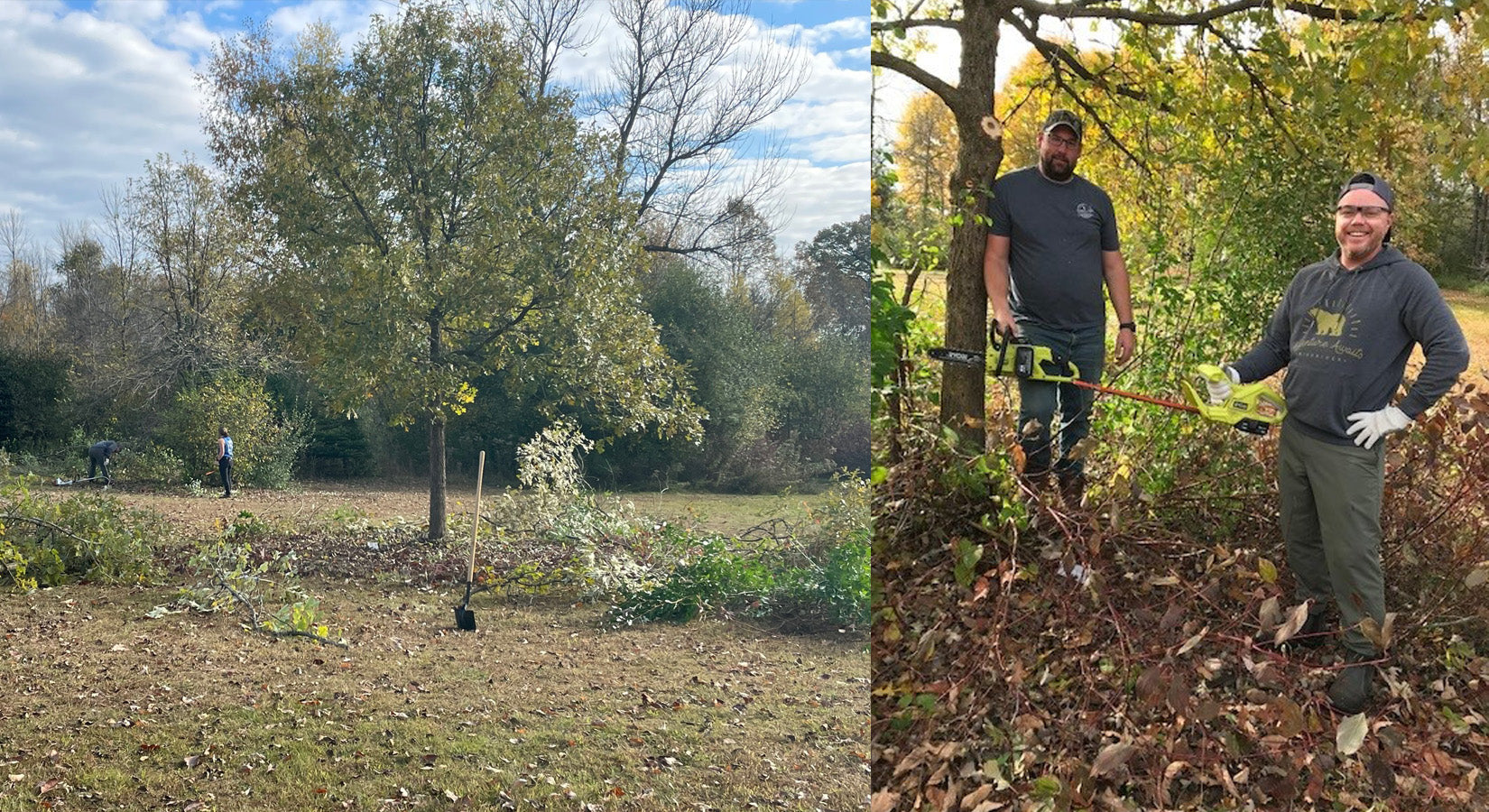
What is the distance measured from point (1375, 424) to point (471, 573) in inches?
88.2

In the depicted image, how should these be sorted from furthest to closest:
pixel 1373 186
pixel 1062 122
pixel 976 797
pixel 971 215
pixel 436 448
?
pixel 971 215
pixel 1062 122
pixel 1373 186
pixel 976 797
pixel 436 448

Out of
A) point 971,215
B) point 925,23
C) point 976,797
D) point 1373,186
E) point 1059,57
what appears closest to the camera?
point 976,797

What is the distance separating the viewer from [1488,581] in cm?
337

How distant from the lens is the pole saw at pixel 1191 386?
2.96m

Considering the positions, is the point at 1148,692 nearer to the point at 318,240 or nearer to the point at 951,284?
the point at 951,284

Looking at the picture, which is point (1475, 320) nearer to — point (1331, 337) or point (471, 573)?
point (1331, 337)

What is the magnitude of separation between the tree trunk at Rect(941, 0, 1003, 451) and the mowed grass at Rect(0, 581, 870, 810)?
1128mm

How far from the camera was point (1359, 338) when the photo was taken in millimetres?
2771

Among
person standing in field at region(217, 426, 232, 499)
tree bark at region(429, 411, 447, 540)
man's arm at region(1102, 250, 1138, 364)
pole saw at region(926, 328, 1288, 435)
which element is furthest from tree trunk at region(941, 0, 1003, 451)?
person standing in field at region(217, 426, 232, 499)

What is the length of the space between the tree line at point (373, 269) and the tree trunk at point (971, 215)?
112 cm

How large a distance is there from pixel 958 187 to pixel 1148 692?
5.01 ft

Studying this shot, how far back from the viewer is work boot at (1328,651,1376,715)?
2.89 meters

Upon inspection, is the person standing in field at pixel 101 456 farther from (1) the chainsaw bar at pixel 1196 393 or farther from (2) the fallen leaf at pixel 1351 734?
(2) the fallen leaf at pixel 1351 734

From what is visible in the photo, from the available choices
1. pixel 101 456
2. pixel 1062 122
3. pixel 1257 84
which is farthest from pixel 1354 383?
pixel 101 456
